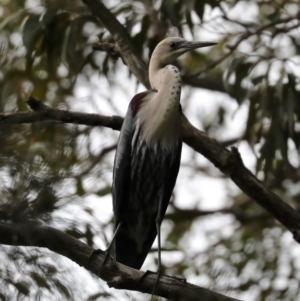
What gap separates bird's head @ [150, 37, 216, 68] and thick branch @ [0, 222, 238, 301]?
1.76 metres

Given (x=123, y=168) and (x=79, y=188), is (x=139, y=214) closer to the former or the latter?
(x=123, y=168)

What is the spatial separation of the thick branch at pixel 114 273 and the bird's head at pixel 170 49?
1.76 meters

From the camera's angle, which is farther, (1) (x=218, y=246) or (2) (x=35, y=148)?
(1) (x=218, y=246)

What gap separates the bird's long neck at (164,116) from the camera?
15.4 ft

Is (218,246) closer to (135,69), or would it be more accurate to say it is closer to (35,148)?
(135,69)

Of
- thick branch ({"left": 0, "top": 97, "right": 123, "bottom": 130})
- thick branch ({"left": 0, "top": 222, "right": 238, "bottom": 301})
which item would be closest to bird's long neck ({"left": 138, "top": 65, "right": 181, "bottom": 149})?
thick branch ({"left": 0, "top": 97, "right": 123, "bottom": 130})

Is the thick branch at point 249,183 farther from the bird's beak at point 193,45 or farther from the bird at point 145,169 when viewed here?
the bird's beak at point 193,45

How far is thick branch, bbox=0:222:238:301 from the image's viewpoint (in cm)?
309

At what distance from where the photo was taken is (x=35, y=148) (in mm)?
2912

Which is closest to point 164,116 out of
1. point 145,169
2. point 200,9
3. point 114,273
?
point 145,169

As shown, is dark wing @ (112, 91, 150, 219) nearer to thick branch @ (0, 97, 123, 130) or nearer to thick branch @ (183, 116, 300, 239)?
thick branch @ (0, 97, 123, 130)

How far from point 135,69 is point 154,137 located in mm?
516

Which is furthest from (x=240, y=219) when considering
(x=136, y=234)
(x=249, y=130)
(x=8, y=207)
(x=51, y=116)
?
(x=8, y=207)

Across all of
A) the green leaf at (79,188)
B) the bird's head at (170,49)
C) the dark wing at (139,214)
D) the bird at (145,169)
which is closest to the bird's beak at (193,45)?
the bird's head at (170,49)
